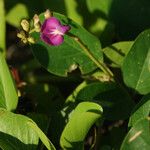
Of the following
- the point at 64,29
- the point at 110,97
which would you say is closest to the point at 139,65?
the point at 110,97

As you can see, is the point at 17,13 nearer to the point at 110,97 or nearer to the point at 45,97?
the point at 45,97

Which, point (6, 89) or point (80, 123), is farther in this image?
point (6, 89)

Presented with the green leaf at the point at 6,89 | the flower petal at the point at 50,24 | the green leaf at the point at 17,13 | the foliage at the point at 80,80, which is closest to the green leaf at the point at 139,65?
the foliage at the point at 80,80

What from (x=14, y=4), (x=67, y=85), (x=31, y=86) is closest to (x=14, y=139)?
(x=31, y=86)

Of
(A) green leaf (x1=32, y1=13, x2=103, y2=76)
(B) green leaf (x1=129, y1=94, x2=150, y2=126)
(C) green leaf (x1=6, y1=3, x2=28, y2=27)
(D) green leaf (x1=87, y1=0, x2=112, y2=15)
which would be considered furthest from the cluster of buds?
(C) green leaf (x1=6, y1=3, x2=28, y2=27)

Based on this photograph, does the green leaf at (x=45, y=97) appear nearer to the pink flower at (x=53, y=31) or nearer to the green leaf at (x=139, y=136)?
the pink flower at (x=53, y=31)

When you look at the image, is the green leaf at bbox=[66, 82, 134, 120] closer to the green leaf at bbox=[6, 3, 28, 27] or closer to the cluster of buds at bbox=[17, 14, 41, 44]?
the cluster of buds at bbox=[17, 14, 41, 44]
